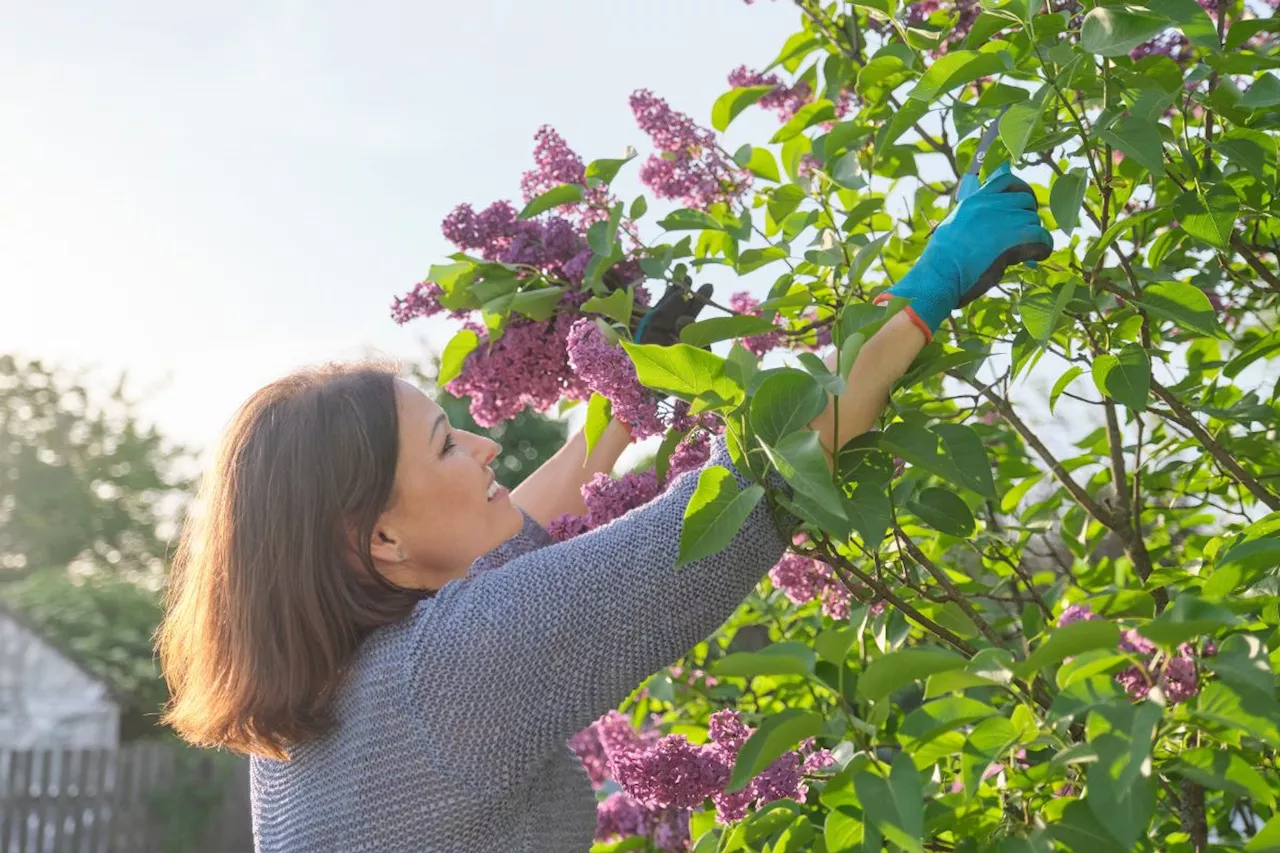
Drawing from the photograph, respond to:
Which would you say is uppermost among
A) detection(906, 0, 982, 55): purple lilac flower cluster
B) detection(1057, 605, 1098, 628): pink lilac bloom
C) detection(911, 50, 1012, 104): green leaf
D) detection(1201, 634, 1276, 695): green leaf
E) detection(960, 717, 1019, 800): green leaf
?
detection(906, 0, 982, 55): purple lilac flower cluster

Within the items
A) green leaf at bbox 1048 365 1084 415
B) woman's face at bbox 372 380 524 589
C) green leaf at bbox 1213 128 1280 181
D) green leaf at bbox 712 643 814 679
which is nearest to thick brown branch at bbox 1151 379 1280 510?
green leaf at bbox 1048 365 1084 415

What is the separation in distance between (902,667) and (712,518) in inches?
11.3

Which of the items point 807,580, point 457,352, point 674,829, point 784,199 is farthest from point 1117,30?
point 674,829

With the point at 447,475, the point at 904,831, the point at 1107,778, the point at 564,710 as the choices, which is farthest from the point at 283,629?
the point at 1107,778

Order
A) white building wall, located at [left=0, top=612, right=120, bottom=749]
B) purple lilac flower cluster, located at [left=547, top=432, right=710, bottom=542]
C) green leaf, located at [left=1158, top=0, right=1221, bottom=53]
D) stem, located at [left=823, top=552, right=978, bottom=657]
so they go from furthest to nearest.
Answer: white building wall, located at [left=0, top=612, right=120, bottom=749]
purple lilac flower cluster, located at [left=547, top=432, right=710, bottom=542]
stem, located at [left=823, top=552, right=978, bottom=657]
green leaf, located at [left=1158, top=0, right=1221, bottom=53]

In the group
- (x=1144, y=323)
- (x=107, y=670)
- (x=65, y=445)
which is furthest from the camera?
(x=65, y=445)

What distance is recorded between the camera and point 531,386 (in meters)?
2.05

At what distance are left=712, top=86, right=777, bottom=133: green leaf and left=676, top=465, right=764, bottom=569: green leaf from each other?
3.88 feet

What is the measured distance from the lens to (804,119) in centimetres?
219

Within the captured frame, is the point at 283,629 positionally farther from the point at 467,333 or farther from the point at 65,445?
the point at 65,445

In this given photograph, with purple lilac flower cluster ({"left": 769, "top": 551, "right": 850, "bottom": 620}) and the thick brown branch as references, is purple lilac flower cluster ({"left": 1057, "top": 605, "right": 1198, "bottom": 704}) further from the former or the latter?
purple lilac flower cluster ({"left": 769, "top": 551, "right": 850, "bottom": 620})

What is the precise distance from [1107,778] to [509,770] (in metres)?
0.81

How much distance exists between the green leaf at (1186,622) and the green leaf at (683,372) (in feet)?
1.37

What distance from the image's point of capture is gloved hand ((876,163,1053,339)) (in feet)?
4.73
